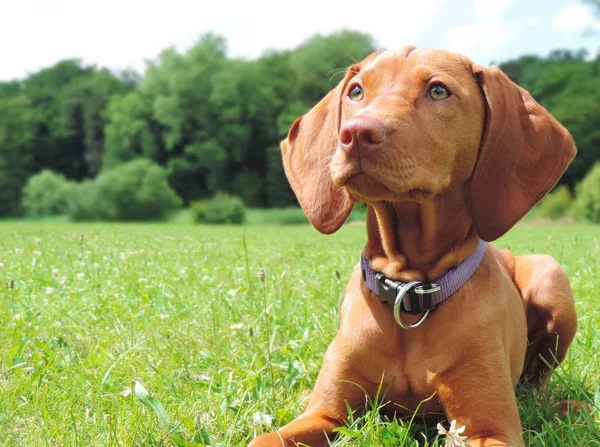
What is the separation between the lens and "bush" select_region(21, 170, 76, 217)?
47.7 meters

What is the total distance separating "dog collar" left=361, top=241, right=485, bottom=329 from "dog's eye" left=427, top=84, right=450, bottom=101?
684 mm

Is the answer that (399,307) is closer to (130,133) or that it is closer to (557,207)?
(557,207)

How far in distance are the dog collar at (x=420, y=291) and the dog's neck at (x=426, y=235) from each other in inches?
2.0

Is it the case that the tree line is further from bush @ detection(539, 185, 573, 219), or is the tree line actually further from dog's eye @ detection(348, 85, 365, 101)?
dog's eye @ detection(348, 85, 365, 101)

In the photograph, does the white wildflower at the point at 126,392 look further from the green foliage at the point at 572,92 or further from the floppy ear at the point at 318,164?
the green foliage at the point at 572,92

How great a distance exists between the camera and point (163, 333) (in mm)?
3738

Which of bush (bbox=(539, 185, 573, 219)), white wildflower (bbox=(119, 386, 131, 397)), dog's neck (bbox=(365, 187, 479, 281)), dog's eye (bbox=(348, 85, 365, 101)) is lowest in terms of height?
bush (bbox=(539, 185, 573, 219))

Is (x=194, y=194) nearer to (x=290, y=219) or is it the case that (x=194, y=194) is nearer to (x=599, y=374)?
(x=290, y=219)

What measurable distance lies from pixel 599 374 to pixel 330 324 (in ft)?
4.97

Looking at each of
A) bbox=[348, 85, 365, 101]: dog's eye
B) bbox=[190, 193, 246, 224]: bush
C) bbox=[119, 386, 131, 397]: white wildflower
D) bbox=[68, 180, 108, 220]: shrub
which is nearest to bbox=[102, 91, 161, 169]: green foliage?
bbox=[68, 180, 108, 220]: shrub

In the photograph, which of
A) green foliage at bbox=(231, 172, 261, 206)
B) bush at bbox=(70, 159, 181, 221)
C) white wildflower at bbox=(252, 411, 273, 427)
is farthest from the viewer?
green foliage at bbox=(231, 172, 261, 206)

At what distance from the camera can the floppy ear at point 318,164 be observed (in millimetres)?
2733

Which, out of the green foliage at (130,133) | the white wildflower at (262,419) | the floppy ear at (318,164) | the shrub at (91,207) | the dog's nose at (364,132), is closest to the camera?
the dog's nose at (364,132)

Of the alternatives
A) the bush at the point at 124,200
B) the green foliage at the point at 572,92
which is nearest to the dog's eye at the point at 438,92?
the bush at the point at 124,200
